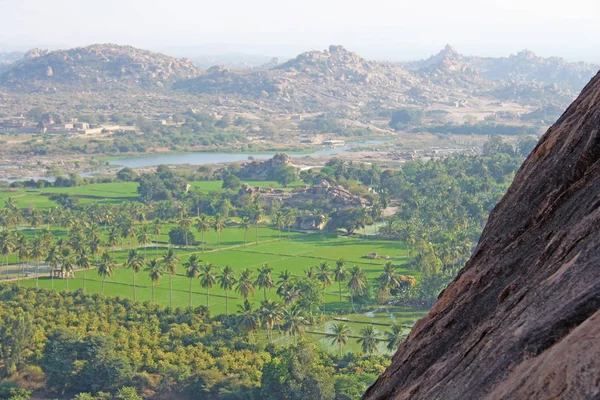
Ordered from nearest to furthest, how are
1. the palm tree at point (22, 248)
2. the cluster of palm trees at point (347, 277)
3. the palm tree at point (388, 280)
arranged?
the cluster of palm trees at point (347, 277)
the palm tree at point (388, 280)
the palm tree at point (22, 248)

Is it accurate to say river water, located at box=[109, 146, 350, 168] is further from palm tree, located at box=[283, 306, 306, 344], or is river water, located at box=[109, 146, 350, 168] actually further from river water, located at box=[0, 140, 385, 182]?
palm tree, located at box=[283, 306, 306, 344]

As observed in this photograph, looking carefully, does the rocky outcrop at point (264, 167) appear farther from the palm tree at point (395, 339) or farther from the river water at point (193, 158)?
the palm tree at point (395, 339)

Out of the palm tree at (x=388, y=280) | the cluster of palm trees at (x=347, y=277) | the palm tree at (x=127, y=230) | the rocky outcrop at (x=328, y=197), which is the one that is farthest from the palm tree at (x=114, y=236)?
the rocky outcrop at (x=328, y=197)

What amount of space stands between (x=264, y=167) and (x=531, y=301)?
126085 millimetres

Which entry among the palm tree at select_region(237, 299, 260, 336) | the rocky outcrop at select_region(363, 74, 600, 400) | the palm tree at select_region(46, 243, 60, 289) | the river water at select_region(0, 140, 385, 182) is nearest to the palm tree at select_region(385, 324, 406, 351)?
the palm tree at select_region(237, 299, 260, 336)

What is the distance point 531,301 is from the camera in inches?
380

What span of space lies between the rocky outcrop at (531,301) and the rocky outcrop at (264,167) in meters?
119

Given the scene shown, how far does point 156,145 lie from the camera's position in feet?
598

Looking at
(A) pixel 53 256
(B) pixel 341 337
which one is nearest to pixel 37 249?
(A) pixel 53 256

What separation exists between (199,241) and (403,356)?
74.7 meters

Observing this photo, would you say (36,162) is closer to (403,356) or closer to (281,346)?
(281,346)

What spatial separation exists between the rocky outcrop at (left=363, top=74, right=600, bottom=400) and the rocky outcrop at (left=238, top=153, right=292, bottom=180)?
119 metres

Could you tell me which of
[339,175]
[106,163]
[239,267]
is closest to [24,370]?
[239,267]

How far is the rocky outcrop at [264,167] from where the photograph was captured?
438 ft
